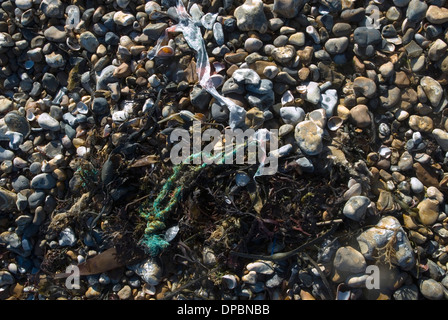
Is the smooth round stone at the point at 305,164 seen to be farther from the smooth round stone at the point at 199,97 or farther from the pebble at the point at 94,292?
the pebble at the point at 94,292

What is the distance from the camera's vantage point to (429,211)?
2.18 meters

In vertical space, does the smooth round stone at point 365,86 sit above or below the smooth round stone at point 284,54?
below

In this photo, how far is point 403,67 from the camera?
2311 millimetres

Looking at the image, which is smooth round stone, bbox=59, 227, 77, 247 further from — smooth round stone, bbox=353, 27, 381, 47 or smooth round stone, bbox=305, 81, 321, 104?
smooth round stone, bbox=353, 27, 381, 47

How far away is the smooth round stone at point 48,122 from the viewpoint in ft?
8.38

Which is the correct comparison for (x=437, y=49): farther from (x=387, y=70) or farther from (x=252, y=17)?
(x=252, y=17)

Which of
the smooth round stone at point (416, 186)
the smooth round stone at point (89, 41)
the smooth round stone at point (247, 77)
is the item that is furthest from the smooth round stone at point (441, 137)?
the smooth round stone at point (89, 41)

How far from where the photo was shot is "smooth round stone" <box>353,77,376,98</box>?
225 cm

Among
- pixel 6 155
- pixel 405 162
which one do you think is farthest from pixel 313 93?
pixel 6 155

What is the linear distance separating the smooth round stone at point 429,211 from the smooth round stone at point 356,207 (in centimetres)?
35

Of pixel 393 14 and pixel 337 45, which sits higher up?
pixel 393 14

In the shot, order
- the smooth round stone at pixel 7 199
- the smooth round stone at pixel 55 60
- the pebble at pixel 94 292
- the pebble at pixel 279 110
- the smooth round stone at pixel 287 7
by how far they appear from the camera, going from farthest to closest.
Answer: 1. the smooth round stone at pixel 55 60
2. the smooth round stone at pixel 7 199
3. the pebble at pixel 94 292
4. the smooth round stone at pixel 287 7
5. the pebble at pixel 279 110

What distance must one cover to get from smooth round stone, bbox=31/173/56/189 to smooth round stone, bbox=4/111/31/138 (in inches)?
12.7

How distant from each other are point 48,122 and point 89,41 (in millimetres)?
603
